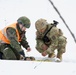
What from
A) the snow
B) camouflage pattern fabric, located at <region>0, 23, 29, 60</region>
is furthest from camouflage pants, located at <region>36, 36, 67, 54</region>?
camouflage pattern fabric, located at <region>0, 23, 29, 60</region>

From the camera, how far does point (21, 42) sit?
4055mm

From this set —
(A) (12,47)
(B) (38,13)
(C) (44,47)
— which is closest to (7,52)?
(A) (12,47)

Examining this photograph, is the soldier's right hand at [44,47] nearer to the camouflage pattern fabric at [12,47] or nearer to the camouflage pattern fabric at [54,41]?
the camouflage pattern fabric at [54,41]

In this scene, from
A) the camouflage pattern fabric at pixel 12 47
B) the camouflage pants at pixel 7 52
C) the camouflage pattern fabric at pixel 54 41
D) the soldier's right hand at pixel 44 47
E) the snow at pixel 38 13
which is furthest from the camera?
the snow at pixel 38 13

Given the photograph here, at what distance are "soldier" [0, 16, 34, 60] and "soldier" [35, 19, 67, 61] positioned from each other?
0.20m

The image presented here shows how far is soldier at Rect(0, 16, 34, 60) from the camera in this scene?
3.64 meters

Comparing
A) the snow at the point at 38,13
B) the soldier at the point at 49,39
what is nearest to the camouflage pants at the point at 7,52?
the soldier at the point at 49,39

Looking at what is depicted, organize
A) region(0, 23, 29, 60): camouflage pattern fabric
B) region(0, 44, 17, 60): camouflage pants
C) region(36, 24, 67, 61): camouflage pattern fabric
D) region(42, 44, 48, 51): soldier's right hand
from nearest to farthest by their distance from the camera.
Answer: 1. region(0, 23, 29, 60): camouflage pattern fabric
2. region(0, 44, 17, 60): camouflage pants
3. region(36, 24, 67, 61): camouflage pattern fabric
4. region(42, 44, 48, 51): soldier's right hand

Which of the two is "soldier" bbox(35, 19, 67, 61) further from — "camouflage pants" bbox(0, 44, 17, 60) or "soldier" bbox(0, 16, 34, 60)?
"camouflage pants" bbox(0, 44, 17, 60)

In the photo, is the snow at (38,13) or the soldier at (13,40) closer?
the soldier at (13,40)

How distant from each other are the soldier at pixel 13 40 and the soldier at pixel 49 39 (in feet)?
0.67

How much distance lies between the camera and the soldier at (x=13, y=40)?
364 cm

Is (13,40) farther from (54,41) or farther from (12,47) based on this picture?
(54,41)
